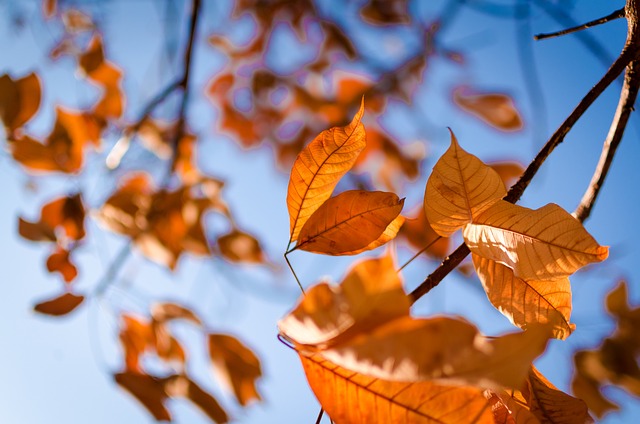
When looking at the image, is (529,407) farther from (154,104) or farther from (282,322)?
(154,104)

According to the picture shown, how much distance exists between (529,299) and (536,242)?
5cm

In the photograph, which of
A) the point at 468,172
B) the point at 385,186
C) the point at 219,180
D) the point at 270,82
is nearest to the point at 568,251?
the point at 468,172

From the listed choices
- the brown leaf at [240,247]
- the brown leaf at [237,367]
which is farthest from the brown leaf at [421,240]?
the brown leaf at [237,367]

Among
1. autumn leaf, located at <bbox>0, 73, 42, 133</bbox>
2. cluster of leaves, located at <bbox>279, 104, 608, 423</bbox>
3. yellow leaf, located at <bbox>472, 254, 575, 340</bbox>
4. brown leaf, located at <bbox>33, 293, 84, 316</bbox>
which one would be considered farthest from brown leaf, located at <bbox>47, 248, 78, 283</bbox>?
yellow leaf, located at <bbox>472, 254, 575, 340</bbox>

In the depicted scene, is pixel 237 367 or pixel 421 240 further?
pixel 421 240

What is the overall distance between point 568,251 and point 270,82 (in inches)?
57.6

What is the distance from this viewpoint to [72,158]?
745 mm

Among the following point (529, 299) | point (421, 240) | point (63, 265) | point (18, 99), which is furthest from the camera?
point (421, 240)

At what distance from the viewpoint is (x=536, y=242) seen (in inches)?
9.7

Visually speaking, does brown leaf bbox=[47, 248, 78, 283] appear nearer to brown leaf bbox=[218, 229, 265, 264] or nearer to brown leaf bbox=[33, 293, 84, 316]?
brown leaf bbox=[33, 293, 84, 316]

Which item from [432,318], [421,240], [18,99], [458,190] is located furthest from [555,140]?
[421,240]

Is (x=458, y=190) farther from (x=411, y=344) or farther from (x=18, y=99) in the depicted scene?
(x=18, y=99)

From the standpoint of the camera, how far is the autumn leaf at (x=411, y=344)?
16 cm

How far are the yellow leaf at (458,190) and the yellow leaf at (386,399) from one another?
103 mm
